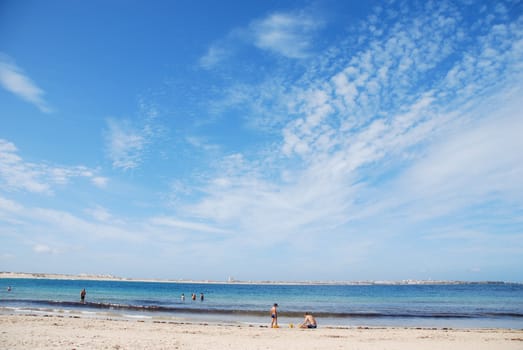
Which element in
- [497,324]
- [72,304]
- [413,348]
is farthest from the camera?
[72,304]

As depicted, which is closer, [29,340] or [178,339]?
[29,340]

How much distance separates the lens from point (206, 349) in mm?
12492

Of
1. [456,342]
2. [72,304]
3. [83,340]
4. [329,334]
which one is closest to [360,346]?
[329,334]

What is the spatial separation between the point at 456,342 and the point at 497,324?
41.7 ft

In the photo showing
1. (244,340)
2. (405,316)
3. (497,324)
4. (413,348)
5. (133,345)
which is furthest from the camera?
(405,316)

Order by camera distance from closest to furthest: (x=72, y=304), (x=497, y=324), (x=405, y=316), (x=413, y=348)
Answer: (x=413, y=348)
(x=497, y=324)
(x=405, y=316)
(x=72, y=304)

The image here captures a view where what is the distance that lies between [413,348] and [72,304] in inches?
1314

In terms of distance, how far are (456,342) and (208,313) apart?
68.2 ft

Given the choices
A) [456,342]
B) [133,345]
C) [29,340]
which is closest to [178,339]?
[133,345]

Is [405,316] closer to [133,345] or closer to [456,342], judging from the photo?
[456,342]

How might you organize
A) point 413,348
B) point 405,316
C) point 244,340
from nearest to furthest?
point 413,348
point 244,340
point 405,316

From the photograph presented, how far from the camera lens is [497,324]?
989 inches

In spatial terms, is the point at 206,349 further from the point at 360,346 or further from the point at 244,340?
the point at 360,346

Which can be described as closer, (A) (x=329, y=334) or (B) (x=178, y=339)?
(B) (x=178, y=339)
